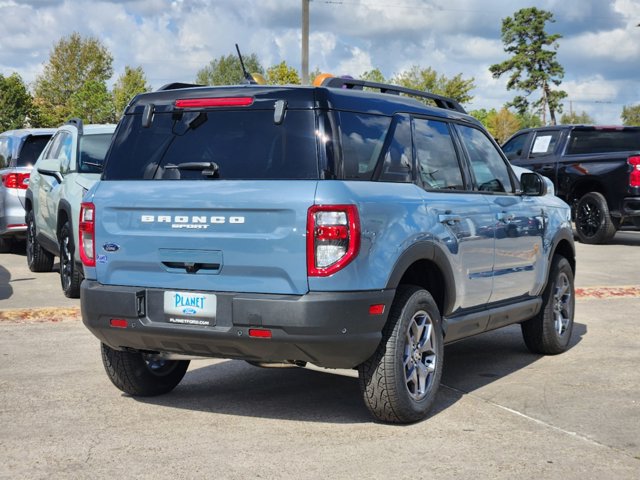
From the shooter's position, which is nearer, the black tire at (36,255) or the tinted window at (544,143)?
the black tire at (36,255)

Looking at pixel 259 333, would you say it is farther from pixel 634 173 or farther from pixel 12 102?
pixel 12 102

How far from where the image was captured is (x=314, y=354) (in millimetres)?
5410

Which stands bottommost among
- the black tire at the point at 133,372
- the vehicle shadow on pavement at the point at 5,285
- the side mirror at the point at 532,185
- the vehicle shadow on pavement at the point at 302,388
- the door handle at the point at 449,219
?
the vehicle shadow on pavement at the point at 302,388

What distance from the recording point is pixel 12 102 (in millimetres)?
72312

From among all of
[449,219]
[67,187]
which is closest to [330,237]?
[449,219]

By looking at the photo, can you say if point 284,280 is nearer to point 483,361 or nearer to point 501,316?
point 501,316

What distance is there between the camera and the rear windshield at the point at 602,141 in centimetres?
1834

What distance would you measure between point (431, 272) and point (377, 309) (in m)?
0.91

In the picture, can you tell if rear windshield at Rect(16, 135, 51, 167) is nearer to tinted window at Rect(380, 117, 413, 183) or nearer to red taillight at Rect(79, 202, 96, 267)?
red taillight at Rect(79, 202, 96, 267)

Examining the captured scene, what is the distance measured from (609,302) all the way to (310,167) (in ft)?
22.0

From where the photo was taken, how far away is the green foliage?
74744 mm

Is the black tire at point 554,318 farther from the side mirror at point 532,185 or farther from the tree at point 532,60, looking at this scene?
the tree at point 532,60

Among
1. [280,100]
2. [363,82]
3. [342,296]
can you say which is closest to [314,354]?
[342,296]

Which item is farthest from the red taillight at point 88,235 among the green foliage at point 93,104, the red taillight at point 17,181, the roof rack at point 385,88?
the green foliage at point 93,104
